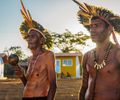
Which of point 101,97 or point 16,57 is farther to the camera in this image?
point 16,57

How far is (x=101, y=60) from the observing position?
555cm

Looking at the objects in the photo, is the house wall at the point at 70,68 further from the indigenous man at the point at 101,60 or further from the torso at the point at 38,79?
the indigenous man at the point at 101,60

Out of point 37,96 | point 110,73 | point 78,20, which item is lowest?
point 37,96

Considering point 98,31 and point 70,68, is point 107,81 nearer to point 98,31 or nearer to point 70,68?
point 98,31

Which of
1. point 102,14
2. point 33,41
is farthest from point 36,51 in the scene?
point 102,14

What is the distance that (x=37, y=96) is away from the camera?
6.45m

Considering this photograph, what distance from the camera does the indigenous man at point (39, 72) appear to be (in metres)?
6.45

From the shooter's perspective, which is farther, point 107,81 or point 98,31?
point 98,31

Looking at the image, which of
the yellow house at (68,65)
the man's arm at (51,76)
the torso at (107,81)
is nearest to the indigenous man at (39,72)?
the man's arm at (51,76)

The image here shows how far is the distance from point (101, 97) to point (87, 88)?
37 centimetres

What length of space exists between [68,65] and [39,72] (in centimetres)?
4666

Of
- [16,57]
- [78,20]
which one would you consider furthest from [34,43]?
[78,20]

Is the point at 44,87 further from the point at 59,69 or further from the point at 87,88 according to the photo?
the point at 59,69

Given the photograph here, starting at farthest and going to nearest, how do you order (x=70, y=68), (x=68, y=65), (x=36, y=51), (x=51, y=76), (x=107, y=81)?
(x=68, y=65) → (x=70, y=68) → (x=36, y=51) → (x=51, y=76) → (x=107, y=81)
